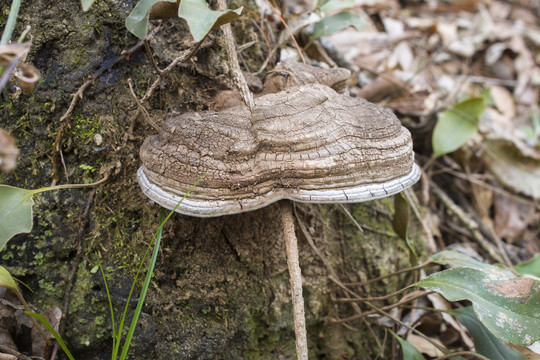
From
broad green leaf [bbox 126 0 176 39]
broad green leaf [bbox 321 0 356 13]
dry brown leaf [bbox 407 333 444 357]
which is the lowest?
dry brown leaf [bbox 407 333 444 357]

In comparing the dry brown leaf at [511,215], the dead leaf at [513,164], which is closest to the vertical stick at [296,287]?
the dry brown leaf at [511,215]

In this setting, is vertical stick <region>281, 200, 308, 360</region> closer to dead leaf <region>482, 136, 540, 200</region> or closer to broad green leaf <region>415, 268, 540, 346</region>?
broad green leaf <region>415, 268, 540, 346</region>

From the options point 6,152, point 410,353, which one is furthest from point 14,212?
point 410,353

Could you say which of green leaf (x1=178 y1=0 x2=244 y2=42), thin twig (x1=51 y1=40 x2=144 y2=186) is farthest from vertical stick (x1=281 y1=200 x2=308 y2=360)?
thin twig (x1=51 y1=40 x2=144 y2=186)

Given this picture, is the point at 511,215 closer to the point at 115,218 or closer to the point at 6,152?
the point at 115,218

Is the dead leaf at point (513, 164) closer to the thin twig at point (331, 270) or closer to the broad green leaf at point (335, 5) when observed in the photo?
the broad green leaf at point (335, 5)

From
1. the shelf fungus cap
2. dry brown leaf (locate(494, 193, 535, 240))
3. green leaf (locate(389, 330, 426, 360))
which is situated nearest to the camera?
the shelf fungus cap

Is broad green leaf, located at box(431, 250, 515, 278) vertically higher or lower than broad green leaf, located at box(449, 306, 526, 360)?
higher

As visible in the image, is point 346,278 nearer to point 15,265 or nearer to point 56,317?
point 56,317
